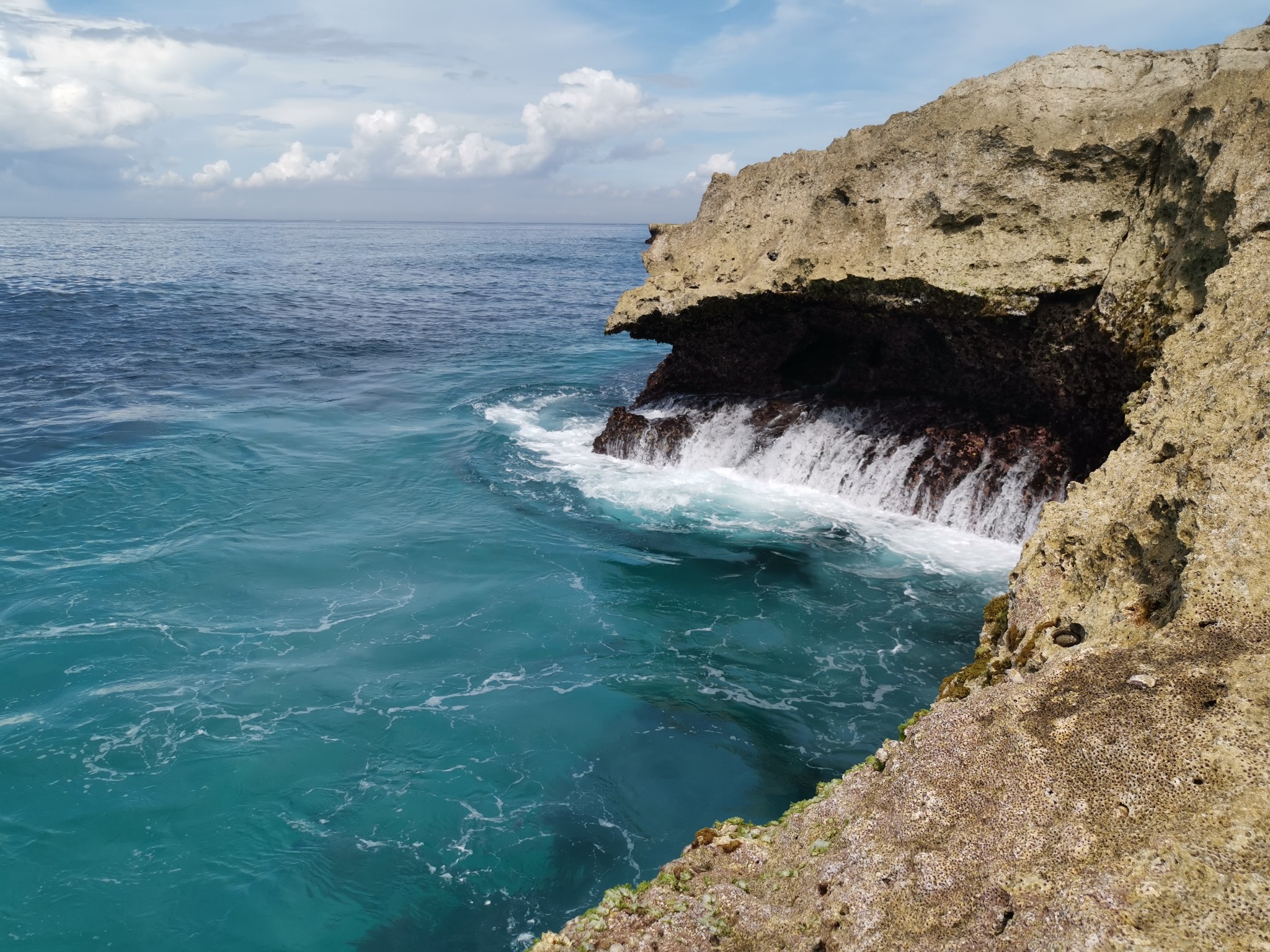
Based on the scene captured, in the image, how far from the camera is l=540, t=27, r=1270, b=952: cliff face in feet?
17.2

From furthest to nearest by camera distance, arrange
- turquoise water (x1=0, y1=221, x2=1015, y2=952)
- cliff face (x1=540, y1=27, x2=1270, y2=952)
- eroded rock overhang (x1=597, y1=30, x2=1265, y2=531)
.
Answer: eroded rock overhang (x1=597, y1=30, x2=1265, y2=531), turquoise water (x1=0, y1=221, x2=1015, y2=952), cliff face (x1=540, y1=27, x2=1270, y2=952)

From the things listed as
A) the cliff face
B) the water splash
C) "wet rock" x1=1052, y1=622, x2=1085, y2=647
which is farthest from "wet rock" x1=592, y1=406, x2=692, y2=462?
"wet rock" x1=1052, y1=622, x2=1085, y2=647

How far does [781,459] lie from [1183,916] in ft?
62.7

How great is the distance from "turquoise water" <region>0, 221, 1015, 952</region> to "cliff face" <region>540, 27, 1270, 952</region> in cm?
462

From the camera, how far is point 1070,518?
9.56 meters

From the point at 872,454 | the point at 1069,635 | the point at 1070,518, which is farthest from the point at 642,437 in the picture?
the point at 1069,635

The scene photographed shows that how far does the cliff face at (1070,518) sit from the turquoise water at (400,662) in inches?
182

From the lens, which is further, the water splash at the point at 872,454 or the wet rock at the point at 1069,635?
the water splash at the point at 872,454

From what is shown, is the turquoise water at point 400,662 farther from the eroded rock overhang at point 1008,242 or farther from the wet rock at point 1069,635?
the wet rock at point 1069,635

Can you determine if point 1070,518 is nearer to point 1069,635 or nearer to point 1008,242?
point 1069,635

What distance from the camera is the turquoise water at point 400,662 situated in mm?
10656

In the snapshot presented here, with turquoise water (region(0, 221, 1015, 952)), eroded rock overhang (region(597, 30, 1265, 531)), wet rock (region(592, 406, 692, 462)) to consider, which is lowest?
turquoise water (region(0, 221, 1015, 952))

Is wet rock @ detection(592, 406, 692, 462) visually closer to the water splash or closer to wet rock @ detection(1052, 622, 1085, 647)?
the water splash

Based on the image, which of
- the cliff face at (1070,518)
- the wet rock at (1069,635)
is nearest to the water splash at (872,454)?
the cliff face at (1070,518)
